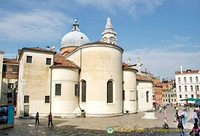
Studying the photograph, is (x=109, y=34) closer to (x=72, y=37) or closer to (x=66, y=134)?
(x=72, y=37)

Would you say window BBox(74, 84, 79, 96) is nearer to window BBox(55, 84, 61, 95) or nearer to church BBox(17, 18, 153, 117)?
church BBox(17, 18, 153, 117)

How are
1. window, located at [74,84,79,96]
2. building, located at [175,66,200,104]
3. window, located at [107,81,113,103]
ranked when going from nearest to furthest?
1. window, located at [107,81,113,103]
2. window, located at [74,84,79,96]
3. building, located at [175,66,200,104]

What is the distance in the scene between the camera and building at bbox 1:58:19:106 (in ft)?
108

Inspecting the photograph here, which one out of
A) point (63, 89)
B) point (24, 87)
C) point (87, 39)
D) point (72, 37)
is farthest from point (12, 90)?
point (87, 39)

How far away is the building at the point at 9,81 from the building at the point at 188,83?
186 ft

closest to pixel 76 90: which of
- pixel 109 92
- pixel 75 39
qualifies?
pixel 109 92

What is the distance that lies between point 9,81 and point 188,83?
2318 inches

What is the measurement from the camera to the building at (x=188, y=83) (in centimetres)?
6153

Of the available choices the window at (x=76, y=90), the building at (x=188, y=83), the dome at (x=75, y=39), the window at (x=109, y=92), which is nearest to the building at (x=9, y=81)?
the window at (x=76, y=90)

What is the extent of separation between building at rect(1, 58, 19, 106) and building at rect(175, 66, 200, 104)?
56.6 metres

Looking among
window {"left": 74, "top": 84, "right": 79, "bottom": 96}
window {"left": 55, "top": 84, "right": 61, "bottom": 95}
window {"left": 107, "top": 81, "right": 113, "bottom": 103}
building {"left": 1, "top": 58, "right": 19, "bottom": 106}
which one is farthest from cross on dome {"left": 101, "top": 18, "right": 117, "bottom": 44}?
building {"left": 1, "top": 58, "right": 19, "bottom": 106}

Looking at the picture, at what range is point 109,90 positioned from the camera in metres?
26.8

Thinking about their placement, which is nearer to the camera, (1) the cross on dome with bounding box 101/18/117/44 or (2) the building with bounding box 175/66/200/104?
(1) the cross on dome with bounding box 101/18/117/44

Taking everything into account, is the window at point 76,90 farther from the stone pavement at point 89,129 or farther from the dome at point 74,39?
the dome at point 74,39
